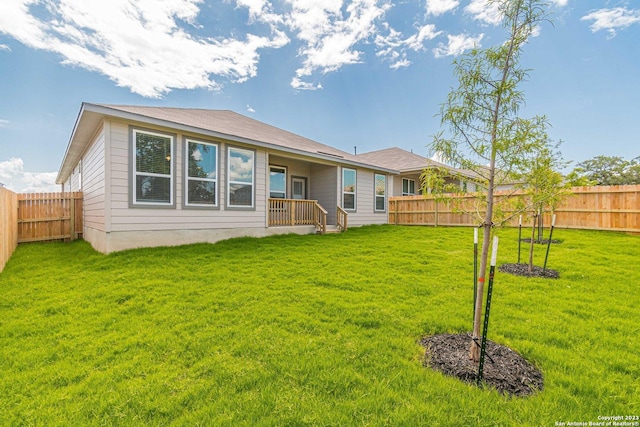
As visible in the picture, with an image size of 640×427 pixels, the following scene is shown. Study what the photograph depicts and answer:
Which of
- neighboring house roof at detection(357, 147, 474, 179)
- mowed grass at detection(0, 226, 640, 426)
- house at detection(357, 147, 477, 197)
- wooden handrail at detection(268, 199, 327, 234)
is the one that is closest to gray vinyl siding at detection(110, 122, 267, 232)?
wooden handrail at detection(268, 199, 327, 234)

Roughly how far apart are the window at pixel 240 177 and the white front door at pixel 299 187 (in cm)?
319

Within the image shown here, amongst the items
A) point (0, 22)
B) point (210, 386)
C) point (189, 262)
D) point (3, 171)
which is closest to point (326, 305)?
point (210, 386)

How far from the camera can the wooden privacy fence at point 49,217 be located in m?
8.38

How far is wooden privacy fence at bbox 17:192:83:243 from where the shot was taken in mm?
8375

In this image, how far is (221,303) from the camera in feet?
11.9

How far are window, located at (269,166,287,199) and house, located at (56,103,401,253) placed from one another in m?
0.44

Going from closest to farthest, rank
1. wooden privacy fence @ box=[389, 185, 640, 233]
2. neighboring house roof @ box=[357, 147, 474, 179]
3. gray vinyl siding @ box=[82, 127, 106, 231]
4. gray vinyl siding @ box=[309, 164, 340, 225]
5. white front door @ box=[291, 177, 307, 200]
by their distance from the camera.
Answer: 1. gray vinyl siding @ box=[82, 127, 106, 231]
2. wooden privacy fence @ box=[389, 185, 640, 233]
3. gray vinyl siding @ box=[309, 164, 340, 225]
4. white front door @ box=[291, 177, 307, 200]
5. neighboring house roof @ box=[357, 147, 474, 179]

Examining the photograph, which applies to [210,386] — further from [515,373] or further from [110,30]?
[110,30]

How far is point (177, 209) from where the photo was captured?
699cm

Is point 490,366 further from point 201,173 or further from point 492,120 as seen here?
point 201,173

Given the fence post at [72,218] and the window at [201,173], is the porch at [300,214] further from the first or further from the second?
the fence post at [72,218]

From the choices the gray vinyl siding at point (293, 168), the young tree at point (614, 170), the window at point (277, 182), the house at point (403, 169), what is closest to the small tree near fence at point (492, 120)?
the gray vinyl siding at point (293, 168)

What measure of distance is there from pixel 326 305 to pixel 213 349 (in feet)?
4.85

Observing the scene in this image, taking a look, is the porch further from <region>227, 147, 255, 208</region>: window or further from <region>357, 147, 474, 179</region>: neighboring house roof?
<region>357, 147, 474, 179</region>: neighboring house roof
